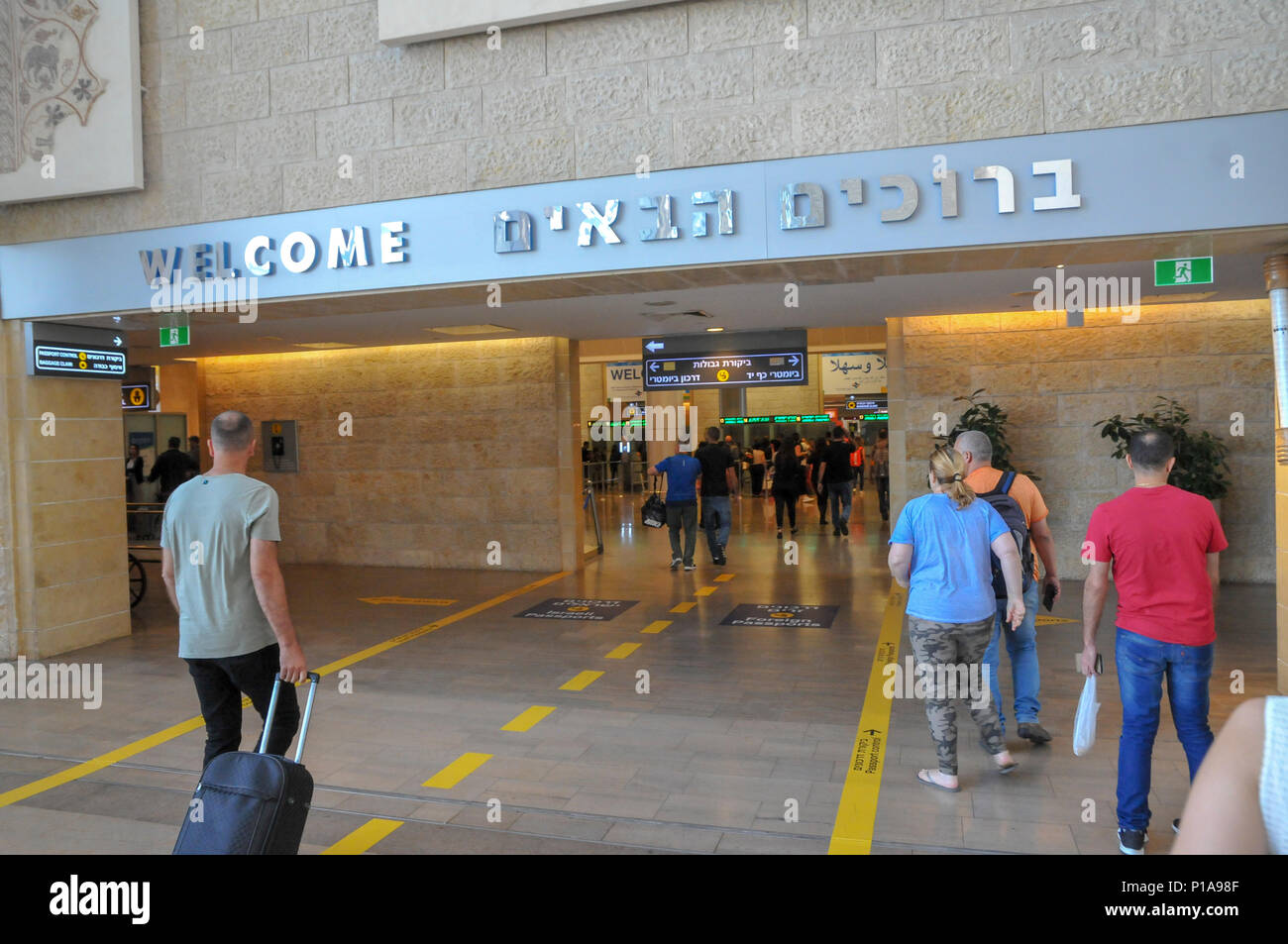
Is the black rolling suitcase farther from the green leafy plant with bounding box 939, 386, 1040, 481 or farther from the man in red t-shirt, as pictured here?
the green leafy plant with bounding box 939, 386, 1040, 481

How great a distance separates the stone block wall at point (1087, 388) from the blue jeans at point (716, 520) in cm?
208

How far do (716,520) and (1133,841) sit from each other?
8.09m

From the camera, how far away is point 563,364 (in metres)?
11.6

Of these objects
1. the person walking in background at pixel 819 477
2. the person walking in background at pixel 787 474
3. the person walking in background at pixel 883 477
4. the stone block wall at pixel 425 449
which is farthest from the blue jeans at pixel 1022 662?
the person walking in background at pixel 819 477

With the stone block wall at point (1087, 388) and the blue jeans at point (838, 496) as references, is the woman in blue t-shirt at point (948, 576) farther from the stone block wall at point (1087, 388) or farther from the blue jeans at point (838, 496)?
the blue jeans at point (838, 496)

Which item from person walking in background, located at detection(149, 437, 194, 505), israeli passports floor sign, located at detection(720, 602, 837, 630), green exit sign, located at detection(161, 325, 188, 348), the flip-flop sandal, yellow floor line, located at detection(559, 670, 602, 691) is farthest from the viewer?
person walking in background, located at detection(149, 437, 194, 505)

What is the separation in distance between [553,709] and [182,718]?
91.0 inches

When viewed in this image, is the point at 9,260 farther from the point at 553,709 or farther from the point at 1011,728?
the point at 1011,728

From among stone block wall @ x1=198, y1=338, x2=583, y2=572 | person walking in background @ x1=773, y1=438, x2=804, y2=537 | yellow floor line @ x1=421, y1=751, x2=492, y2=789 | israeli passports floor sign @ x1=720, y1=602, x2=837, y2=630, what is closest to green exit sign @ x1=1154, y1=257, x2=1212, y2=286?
israeli passports floor sign @ x1=720, y1=602, x2=837, y2=630

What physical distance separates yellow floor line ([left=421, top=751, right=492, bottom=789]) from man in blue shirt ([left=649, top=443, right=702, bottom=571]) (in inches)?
254

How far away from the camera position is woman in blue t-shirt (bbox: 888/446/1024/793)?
405 cm

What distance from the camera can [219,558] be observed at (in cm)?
351

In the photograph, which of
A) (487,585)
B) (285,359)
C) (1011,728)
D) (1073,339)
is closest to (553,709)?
(1011,728)

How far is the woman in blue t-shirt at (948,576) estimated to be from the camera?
160 inches
